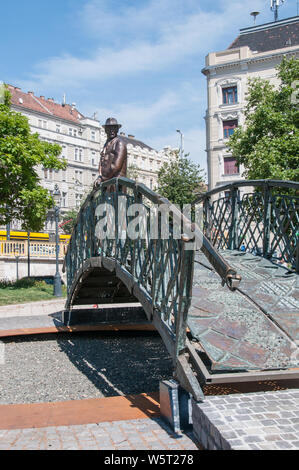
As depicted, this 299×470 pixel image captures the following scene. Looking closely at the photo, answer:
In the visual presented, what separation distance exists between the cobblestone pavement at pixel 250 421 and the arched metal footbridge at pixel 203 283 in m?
0.18

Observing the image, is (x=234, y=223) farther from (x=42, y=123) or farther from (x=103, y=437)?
(x=42, y=123)

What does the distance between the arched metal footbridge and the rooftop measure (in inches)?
1417

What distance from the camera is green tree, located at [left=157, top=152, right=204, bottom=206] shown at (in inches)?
1265

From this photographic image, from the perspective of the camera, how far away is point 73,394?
7398 mm

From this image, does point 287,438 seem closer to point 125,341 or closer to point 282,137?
point 125,341

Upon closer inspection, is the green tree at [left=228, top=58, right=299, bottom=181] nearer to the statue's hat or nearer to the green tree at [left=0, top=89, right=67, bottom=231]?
the green tree at [left=0, top=89, right=67, bottom=231]

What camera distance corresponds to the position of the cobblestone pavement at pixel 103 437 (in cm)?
428

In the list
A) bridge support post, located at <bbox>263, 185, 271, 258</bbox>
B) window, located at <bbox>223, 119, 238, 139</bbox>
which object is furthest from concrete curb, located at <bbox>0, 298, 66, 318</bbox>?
window, located at <bbox>223, 119, 238, 139</bbox>

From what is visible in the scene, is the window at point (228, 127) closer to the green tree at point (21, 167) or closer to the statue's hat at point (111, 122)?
the green tree at point (21, 167)

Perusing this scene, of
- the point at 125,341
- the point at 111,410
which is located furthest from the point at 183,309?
the point at 125,341

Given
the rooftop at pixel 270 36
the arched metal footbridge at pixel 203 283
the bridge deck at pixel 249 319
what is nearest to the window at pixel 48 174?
the rooftop at pixel 270 36

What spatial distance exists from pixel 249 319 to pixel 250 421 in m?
1.86

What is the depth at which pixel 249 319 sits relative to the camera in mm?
5730

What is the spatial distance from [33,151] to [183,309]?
17.5 metres
